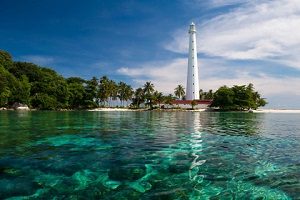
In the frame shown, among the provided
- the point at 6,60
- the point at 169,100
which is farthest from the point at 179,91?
the point at 6,60

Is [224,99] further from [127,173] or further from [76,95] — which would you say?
[127,173]

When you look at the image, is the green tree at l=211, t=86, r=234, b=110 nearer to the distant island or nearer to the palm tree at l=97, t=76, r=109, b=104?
the distant island

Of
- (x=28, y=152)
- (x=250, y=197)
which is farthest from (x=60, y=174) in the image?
(x=250, y=197)

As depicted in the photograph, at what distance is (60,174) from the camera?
1038 centimetres

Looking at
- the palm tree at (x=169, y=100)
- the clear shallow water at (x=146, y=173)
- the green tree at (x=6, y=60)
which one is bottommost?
the clear shallow water at (x=146, y=173)

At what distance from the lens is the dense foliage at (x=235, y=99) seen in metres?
124

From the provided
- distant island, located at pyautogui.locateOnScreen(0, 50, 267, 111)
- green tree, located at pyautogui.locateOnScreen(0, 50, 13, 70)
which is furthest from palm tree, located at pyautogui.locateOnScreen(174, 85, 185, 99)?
green tree, located at pyautogui.locateOnScreen(0, 50, 13, 70)

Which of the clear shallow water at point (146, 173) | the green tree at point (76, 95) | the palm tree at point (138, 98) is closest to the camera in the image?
the clear shallow water at point (146, 173)

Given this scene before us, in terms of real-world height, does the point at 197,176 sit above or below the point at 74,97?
below

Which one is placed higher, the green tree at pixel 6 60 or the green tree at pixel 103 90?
the green tree at pixel 6 60

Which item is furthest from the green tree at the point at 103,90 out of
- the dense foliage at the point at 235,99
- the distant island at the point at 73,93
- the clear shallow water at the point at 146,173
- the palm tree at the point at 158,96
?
the clear shallow water at the point at 146,173

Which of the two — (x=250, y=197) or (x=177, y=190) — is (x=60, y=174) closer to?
(x=177, y=190)

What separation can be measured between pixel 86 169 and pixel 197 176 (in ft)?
13.7

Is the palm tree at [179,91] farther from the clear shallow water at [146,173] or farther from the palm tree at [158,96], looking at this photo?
the clear shallow water at [146,173]
